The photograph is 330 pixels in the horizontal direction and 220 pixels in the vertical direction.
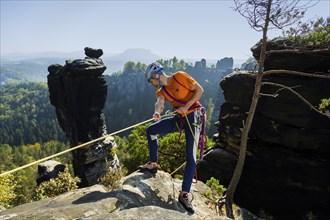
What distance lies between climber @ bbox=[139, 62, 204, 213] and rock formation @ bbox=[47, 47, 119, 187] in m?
36.8

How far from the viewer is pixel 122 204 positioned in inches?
261

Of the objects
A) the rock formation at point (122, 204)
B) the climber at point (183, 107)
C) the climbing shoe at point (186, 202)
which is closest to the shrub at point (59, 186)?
the rock formation at point (122, 204)

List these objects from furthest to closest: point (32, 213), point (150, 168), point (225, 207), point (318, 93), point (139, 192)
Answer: point (318, 93) → point (225, 207) → point (150, 168) → point (139, 192) → point (32, 213)

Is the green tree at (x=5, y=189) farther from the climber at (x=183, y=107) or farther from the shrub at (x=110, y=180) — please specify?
the climber at (x=183, y=107)

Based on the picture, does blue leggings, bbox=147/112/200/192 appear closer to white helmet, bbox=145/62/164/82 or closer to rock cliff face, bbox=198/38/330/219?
white helmet, bbox=145/62/164/82

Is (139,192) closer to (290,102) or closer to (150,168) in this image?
(150,168)

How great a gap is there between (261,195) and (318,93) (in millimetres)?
7847

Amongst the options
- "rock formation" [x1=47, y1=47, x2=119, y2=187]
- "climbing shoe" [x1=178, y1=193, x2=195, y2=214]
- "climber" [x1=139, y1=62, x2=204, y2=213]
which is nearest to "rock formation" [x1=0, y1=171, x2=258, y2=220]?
"climbing shoe" [x1=178, y1=193, x2=195, y2=214]

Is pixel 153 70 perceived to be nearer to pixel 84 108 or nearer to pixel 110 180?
pixel 110 180

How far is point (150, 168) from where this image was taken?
910 cm

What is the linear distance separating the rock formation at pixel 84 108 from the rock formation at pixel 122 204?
36.1m

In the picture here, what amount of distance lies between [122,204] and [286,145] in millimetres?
15422

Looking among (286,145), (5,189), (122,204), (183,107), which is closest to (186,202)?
(122,204)

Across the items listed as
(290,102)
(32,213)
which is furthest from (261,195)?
(32,213)
